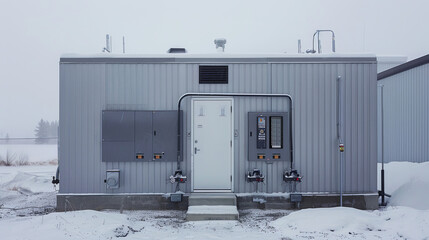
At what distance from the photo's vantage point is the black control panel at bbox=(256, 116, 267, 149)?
660 centimetres

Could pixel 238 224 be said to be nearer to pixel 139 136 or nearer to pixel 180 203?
pixel 180 203

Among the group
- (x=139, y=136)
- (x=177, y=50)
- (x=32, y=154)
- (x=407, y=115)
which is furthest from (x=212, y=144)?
(x=32, y=154)

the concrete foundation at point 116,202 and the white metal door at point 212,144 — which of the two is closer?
the concrete foundation at point 116,202

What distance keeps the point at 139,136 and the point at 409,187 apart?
20.9ft

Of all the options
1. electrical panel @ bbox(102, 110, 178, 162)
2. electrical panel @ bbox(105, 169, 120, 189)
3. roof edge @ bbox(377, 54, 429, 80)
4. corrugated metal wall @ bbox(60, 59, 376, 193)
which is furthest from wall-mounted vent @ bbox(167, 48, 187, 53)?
roof edge @ bbox(377, 54, 429, 80)

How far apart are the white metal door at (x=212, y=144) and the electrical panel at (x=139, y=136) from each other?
1.64ft

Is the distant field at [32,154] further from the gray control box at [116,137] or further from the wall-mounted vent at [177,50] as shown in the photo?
the wall-mounted vent at [177,50]

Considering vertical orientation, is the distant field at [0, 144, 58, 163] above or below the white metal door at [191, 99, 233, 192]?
below

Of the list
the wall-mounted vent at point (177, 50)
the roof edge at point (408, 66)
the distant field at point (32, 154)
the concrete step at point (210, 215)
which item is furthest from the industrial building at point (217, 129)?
the distant field at point (32, 154)

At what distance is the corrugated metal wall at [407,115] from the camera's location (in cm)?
1019

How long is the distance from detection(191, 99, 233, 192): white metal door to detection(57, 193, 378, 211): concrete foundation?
1.69ft

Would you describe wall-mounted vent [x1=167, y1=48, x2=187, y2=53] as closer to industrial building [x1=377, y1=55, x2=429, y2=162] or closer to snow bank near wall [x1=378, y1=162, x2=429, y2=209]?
snow bank near wall [x1=378, y1=162, x2=429, y2=209]

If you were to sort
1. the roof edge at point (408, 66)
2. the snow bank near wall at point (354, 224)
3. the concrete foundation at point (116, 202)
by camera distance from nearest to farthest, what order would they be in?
the snow bank near wall at point (354, 224) < the concrete foundation at point (116, 202) < the roof edge at point (408, 66)

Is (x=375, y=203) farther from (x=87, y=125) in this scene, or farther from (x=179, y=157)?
(x=87, y=125)
